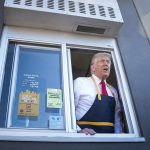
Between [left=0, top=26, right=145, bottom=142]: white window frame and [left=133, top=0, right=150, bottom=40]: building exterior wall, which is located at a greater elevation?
[left=133, top=0, right=150, bottom=40]: building exterior wall

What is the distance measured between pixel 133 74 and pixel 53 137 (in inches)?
46.6

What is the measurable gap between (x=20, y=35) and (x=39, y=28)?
0.79 ft

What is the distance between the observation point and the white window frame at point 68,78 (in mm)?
2273

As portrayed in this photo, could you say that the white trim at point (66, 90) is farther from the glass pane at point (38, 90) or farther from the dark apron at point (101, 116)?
the dark apron at point (101, 116)

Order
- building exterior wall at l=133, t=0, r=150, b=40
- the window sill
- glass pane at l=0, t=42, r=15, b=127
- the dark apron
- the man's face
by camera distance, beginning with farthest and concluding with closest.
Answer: building exterior wall at l=133, t=0, r=150, b=40
the man's face
the dark apron
glass pane at l=0, t=42, r=15, b=127
the window sill

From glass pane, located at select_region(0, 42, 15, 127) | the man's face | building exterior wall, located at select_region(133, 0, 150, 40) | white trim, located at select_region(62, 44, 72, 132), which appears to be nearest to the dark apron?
white trim, located at select_region(62, 44, 72, 132)

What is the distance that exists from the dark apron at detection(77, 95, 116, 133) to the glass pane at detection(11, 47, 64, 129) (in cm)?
27

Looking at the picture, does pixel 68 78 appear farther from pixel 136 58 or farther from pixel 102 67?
pixel 136 58

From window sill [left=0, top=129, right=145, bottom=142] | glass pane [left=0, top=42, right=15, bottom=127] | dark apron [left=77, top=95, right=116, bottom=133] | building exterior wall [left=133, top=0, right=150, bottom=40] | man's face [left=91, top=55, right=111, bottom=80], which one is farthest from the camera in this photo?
building exterior wall [left=133, top=0, right=150, bottom=40]

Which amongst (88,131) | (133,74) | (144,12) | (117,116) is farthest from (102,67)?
(144,12)

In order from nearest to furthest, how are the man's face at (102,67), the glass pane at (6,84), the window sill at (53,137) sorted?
the window sill at (53,137), the glass pane at (6,84), the man's face at (102,67)

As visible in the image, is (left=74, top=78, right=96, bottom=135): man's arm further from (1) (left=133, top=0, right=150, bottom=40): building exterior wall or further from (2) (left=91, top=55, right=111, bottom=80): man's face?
(1) (left=133, top=0, right=150, bottom=40): building exterior wall

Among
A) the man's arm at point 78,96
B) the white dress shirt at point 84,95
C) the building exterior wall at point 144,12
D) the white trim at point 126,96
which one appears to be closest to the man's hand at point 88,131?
the man's arm at point 78,96

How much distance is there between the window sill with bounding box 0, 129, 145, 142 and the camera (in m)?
2.19
